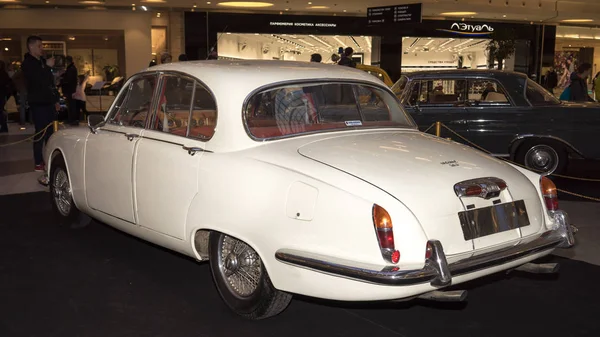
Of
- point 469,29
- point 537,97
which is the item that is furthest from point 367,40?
point 537,97

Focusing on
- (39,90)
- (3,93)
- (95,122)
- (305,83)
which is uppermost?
(305,83)

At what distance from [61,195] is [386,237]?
14.3 feet

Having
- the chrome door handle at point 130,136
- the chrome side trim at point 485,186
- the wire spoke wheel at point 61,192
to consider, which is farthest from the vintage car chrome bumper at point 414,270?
the wire spoke wheel at point 61,192

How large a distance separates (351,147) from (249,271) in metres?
1.07

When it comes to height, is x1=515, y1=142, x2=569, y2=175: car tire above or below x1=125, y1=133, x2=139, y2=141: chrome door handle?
below

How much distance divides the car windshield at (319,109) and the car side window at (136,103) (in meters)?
1.15

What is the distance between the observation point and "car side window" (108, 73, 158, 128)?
219 inches

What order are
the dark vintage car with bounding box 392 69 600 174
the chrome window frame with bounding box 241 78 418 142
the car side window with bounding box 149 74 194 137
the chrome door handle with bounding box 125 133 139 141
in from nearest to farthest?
1. the chrome window frame with bounding box 241 78 418 142
2. the car side window with bounding box 149 74 194 137
3. the chrome door handle with bounding box 125 133 139 141
4. the dark vintage car with bounding box 392 69 600 174

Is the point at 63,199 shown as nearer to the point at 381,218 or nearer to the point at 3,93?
the point at 381,218

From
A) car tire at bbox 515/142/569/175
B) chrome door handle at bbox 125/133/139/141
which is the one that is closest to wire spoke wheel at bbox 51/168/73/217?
chrome door handle at bbox 125/133/139/141

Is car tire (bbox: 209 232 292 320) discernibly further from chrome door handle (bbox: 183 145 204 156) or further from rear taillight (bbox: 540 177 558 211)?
rear taillight (bbox: 540 177 558 211)

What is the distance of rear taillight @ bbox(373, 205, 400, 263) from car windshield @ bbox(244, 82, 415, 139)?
1214mm

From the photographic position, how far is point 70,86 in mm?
17609

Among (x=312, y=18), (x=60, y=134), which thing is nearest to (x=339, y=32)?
(x=312, y=18)
